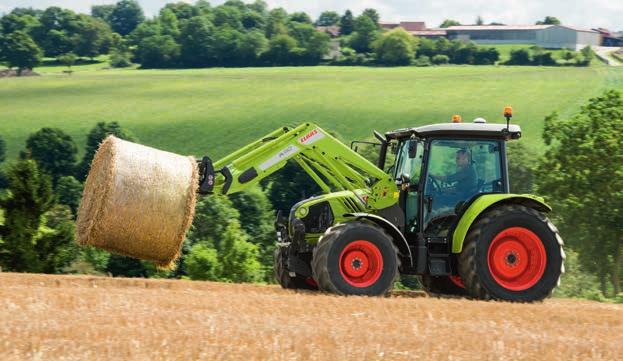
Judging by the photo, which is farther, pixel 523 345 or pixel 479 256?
pixel 479 256

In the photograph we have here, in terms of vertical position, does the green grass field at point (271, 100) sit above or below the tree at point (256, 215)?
above

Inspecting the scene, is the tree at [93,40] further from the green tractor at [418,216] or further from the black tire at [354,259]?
the black tire at [354,259]

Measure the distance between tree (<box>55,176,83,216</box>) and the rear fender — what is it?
5074cm

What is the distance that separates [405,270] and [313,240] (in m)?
1.33

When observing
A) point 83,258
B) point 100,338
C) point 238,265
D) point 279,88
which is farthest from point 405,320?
point 279,88

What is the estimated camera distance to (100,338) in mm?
8828

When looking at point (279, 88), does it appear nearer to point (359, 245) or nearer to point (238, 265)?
point (238, 265)

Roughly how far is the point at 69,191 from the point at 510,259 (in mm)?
53401

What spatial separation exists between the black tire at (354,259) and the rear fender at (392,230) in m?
0.13

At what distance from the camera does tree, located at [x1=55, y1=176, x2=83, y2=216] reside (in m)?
62.2

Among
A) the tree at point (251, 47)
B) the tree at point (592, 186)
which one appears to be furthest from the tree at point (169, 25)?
the tree at point (592, 186)

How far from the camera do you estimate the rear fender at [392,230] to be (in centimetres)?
1305

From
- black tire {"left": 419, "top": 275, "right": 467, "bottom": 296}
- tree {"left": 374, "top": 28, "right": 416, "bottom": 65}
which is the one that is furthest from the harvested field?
tree {"left": 374, "top": 28, "right": 416, "bottom": 65}

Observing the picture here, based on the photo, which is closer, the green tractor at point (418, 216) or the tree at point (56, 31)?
the green tractor at point (418, 216)
